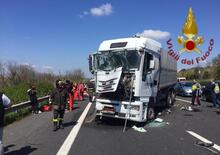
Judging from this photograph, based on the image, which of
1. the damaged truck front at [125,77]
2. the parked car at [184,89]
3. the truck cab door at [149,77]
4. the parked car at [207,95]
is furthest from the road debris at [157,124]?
the parked car at [184,89]

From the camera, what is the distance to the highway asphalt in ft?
25.2

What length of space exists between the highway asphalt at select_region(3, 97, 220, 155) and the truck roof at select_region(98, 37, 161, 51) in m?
3.06

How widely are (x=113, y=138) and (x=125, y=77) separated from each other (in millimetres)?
2990

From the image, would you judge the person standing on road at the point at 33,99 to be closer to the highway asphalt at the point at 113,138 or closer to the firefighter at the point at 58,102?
the highway asphalt at the point at 113,138

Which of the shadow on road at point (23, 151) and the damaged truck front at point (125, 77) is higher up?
the damaged truck front at point (125, 77)

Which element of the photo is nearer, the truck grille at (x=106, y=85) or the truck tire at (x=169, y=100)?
the truck grille at (x=106, y=85)

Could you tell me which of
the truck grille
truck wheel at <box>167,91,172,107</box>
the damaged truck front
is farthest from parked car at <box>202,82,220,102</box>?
the truck grille

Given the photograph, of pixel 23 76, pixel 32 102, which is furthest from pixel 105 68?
pixel 23 76

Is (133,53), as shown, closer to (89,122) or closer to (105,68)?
(105,68)

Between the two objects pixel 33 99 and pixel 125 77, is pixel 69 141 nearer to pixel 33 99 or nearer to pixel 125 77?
pixel 125 77

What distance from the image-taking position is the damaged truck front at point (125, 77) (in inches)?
450

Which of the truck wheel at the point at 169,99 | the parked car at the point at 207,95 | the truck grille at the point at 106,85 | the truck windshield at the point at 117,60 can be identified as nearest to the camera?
the truck grille at the point at 106,85

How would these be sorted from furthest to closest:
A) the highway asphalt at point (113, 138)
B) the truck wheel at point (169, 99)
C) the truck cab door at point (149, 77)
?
the truck wheel at point (169, 99) < the truck cab door at point (149, 77) < the highway asphalt at point (113, 138)

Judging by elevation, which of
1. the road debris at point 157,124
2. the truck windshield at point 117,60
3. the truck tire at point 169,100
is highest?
the truck windshield at point 117,60
